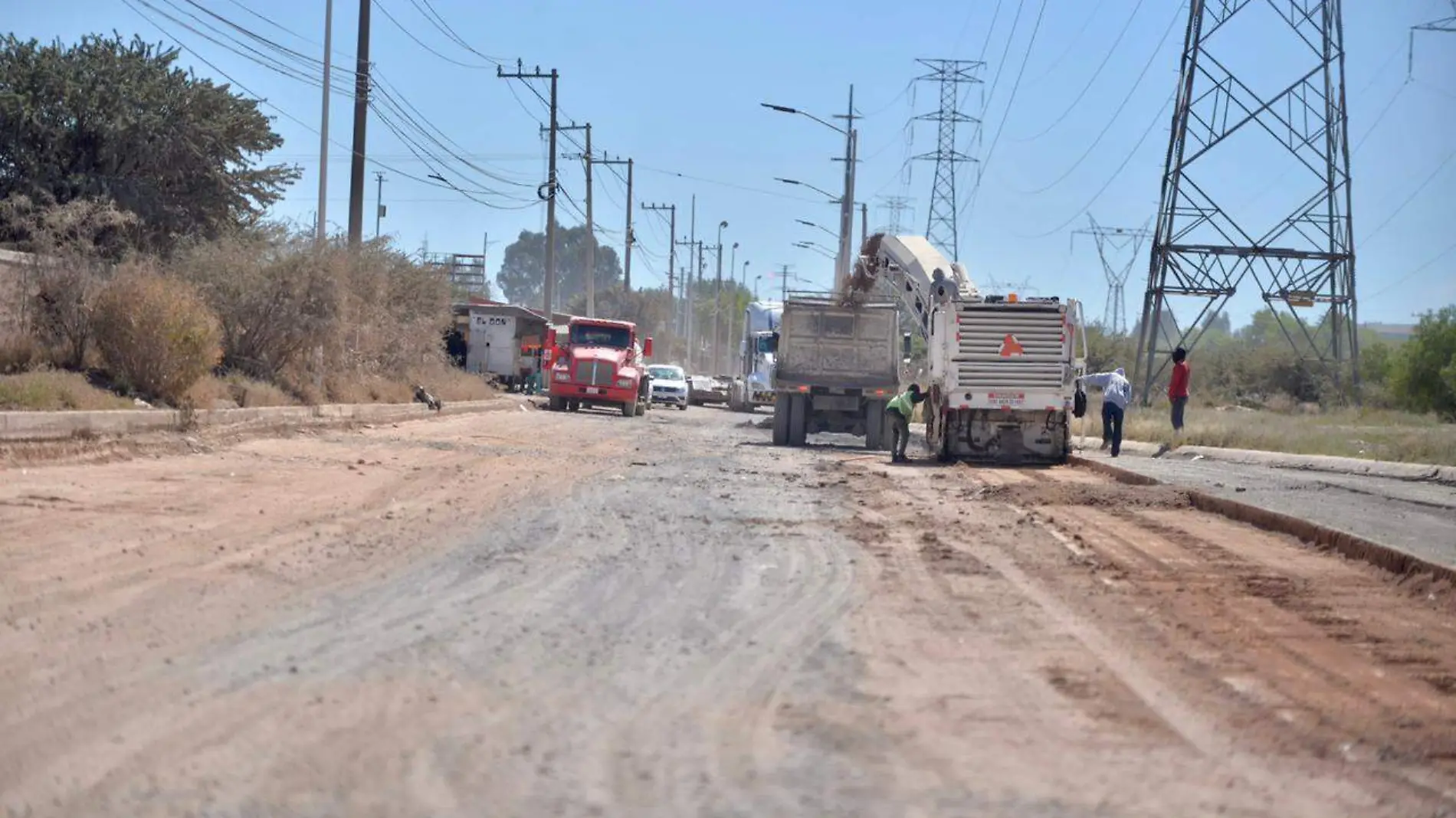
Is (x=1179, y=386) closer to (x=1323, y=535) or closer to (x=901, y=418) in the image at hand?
(x=901, y=418)

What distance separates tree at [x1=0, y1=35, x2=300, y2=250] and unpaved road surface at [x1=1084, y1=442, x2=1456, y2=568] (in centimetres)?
1889

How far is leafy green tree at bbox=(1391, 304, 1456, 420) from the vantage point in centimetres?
5178

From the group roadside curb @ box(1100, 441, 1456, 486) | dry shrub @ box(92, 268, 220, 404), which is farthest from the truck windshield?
dry shrub @ box(92, 268, 220, 404)

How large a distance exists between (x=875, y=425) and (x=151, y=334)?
48.4ft

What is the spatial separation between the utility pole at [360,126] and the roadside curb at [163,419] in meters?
4.54

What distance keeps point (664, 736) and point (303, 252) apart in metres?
22.3

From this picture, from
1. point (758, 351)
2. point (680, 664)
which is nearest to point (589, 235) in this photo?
point (758, 351)

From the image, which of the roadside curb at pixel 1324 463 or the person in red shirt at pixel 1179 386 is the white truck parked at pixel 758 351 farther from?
the roadside curb at pixel 1324 463

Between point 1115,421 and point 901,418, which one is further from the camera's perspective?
point 1115,421

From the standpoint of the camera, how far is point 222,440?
19.4m

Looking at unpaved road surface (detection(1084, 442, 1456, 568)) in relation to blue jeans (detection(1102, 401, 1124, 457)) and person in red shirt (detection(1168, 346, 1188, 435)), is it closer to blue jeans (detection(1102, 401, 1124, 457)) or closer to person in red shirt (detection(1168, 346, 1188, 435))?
blue jeans (detection(1102, 401, 1124, 457))

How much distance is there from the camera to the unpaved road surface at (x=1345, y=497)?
12.6 meters

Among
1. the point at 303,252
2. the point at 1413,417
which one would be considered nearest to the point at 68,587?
the point at 303,252

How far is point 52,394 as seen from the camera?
1744 centimetres
